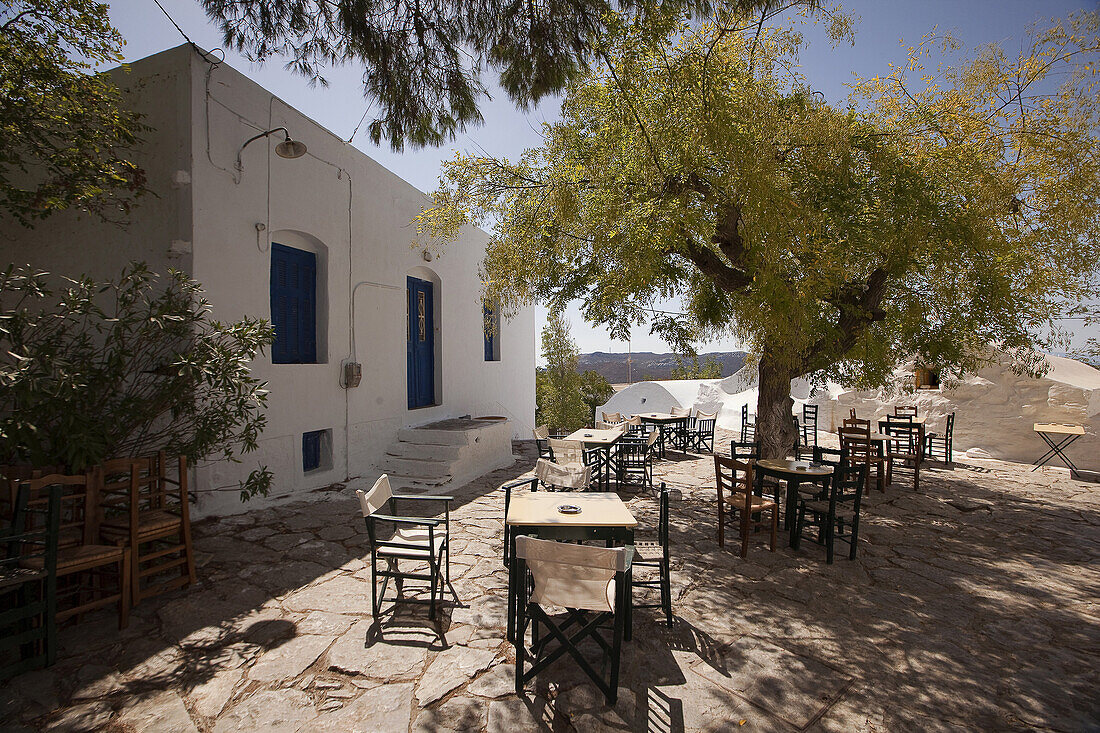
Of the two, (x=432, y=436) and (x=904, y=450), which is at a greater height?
(x=432, y=436)

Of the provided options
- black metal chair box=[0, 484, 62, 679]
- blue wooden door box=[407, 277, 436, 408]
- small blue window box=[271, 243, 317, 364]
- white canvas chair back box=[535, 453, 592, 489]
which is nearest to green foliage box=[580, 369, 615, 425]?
blue wooden door box=[407, 277, 436, 408]

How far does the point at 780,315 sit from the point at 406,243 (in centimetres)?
636

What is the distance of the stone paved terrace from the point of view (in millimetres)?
2588

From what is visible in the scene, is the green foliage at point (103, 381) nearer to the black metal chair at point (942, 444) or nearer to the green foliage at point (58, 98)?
the green foliage at point (58, 98)

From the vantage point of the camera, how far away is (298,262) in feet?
23.9

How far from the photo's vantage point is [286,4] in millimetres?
4445

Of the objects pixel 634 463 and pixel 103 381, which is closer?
pixel 103 381

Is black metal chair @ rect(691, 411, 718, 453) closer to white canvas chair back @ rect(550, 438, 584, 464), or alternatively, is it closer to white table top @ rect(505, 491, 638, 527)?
white canvas chair back @ rect(550, 438, 584, 464)

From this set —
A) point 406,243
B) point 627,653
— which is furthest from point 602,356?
point 627,653

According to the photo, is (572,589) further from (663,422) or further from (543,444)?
(663,422)

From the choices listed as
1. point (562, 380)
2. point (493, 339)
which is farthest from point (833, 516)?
point (562, 380)

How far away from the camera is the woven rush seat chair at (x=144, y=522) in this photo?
3.58 metres

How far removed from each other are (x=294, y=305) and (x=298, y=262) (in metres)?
0.60

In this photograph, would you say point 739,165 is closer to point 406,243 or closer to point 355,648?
point 355,648
